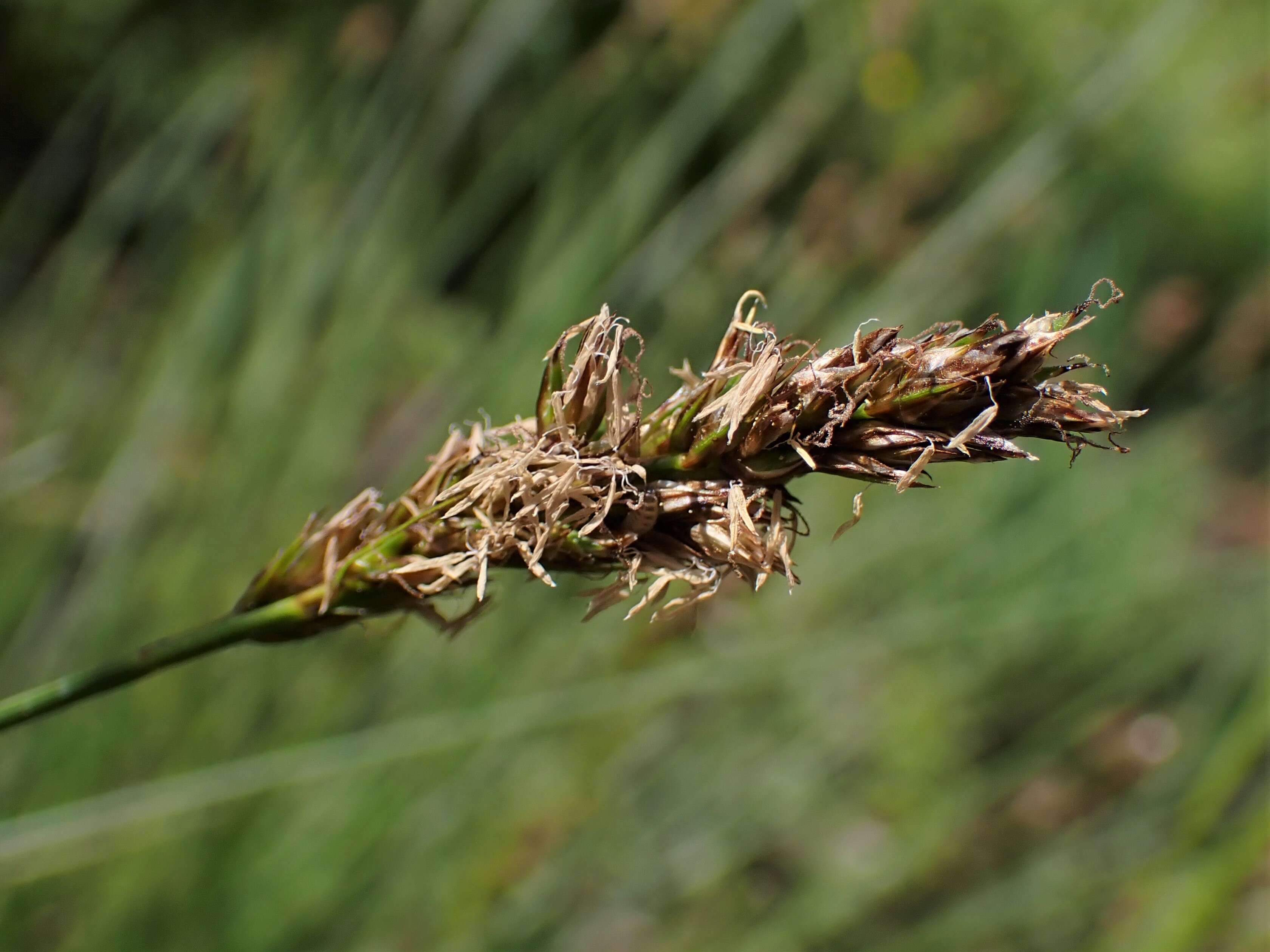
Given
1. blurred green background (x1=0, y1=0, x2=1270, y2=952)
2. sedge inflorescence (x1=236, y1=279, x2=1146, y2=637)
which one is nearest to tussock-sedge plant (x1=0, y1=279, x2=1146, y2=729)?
sedge inflorescence (x1=236, y1=279, x2=1146, y2=637)

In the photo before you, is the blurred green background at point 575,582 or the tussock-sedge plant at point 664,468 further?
the blurred green background at point 575,582

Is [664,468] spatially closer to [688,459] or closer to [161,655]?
[688,459]

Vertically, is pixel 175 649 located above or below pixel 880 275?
below

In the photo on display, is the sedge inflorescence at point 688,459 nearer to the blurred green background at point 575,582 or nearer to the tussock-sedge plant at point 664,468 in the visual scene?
the tussock-sedge plant at point 664,468

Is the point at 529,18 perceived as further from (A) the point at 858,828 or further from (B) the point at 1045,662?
(A) the point at 858,828

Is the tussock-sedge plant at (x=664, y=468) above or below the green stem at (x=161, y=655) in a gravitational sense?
below

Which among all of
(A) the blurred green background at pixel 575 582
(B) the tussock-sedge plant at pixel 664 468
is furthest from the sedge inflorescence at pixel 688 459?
(A) the blurred green background at pixel 575 582

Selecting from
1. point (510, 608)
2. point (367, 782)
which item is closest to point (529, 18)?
point (510, 608)
